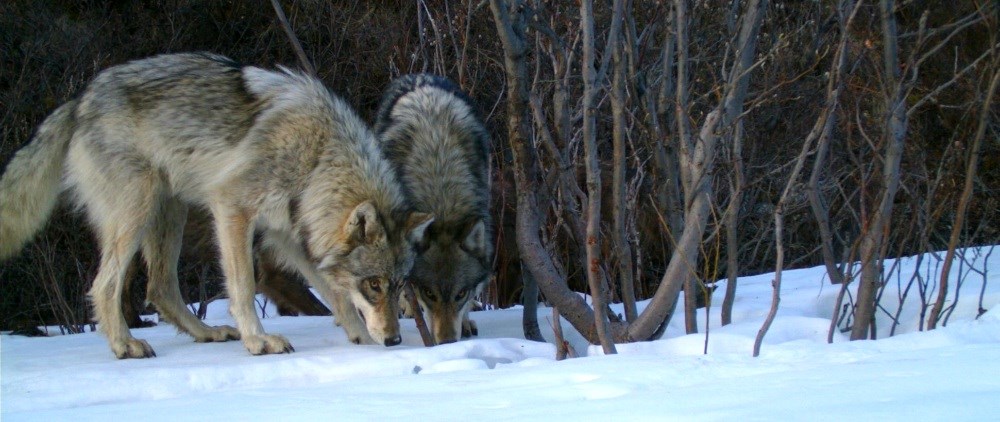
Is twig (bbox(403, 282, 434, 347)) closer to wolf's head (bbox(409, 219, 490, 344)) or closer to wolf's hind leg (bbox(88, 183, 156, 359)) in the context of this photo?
wolf's head (bbox(409, 219, 490, 344))

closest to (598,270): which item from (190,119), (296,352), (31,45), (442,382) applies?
(442,382)

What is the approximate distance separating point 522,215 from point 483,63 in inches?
163

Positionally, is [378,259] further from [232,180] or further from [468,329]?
[468,329]

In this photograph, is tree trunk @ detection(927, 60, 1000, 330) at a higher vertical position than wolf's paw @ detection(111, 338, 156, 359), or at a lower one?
higher

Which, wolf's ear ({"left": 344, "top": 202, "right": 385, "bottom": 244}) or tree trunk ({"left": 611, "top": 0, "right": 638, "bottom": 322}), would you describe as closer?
tree trunk ({"left": 611, "top": 0, "right": 638, "bottom": 322})

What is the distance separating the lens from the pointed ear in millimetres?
4820

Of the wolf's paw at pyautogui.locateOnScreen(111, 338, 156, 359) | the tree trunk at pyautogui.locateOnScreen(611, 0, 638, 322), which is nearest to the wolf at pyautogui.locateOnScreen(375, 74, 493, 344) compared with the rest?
the tree trunk at pyautogui.locateOnScreen(611, 0, 638, 322)

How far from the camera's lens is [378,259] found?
190 inches

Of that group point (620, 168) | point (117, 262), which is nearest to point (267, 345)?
point (117, 262)

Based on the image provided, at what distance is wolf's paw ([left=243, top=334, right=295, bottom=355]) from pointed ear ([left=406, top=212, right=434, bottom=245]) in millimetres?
772

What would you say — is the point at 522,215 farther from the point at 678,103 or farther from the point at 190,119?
the point at 190,119

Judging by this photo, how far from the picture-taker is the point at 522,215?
4.76 meters

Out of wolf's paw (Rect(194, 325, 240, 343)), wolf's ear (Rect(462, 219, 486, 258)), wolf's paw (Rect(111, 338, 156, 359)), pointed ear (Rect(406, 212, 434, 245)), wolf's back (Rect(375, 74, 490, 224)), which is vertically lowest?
wolf's paw (Rect(194, 325, 240, 343))

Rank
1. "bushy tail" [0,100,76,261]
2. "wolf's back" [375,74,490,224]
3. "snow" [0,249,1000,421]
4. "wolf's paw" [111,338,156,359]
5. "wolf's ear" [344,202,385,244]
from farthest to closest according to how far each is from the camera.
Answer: "wolf's back" [375,74,490,224]
"bushy tail" [0,100,76,261]
"wolf's ear" [344,202,385,244]
"wolf's paw" [111,338,156,359]
"snow" [0,249,1000,421]
